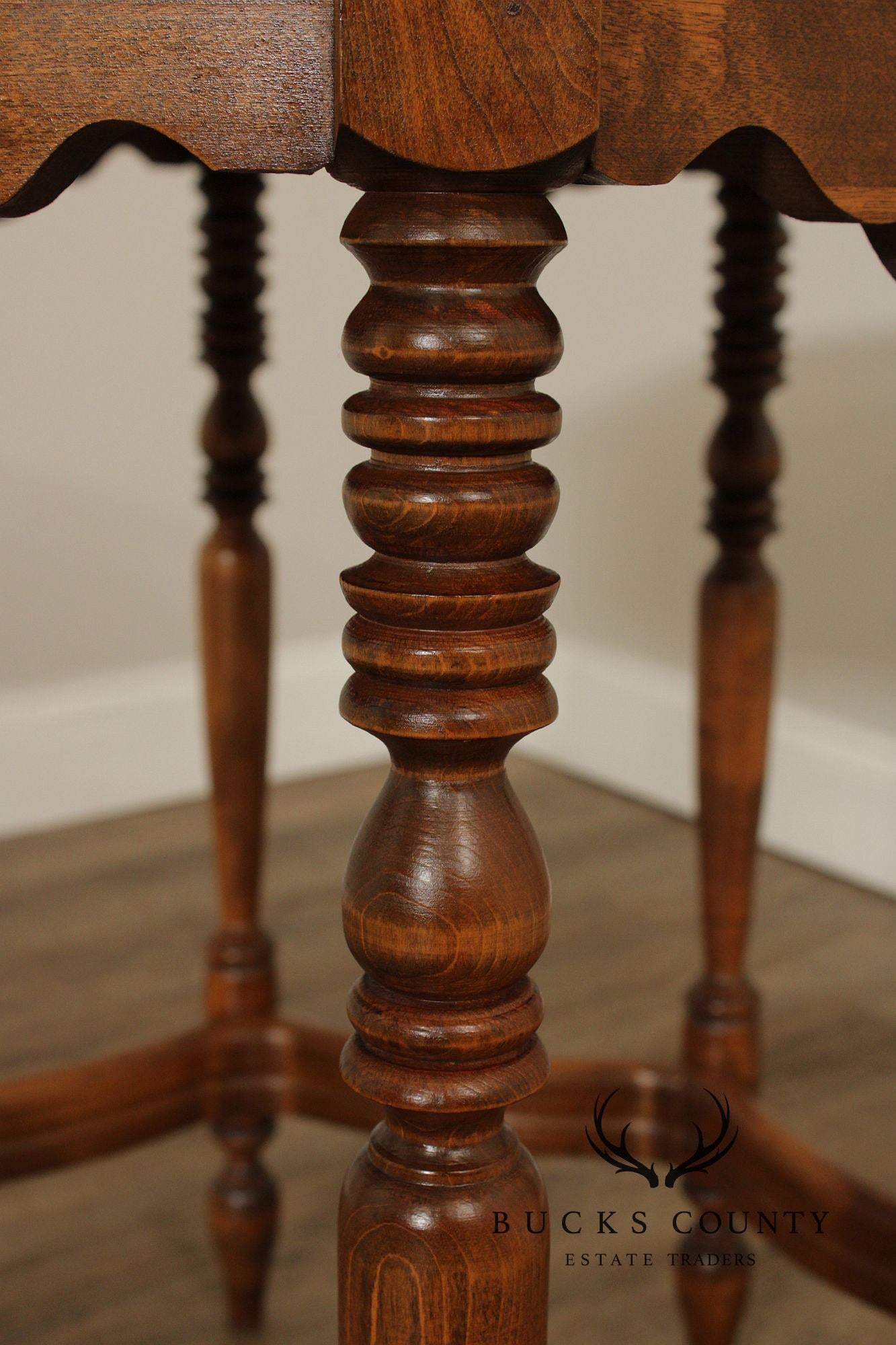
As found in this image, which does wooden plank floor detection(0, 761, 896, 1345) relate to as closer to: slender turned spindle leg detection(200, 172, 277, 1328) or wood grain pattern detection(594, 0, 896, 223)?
slender turned spindle leg detection(200, 172, 277, 1328)

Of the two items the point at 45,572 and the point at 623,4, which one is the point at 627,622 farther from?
the point at 623,4

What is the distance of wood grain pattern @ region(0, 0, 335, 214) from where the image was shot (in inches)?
15.8

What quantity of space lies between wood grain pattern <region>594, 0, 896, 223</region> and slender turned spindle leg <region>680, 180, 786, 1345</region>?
39 centimetres

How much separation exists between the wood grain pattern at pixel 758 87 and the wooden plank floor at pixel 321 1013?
78 centimetres

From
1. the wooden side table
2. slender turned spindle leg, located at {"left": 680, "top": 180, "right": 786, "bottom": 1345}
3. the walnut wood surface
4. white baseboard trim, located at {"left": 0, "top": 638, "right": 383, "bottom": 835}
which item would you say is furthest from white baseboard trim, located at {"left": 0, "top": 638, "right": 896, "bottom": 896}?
the walnut wood surface

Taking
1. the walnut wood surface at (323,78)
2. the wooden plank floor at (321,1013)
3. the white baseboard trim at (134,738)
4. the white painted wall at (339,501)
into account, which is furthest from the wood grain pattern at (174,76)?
the white baseboard trim at (134,738)

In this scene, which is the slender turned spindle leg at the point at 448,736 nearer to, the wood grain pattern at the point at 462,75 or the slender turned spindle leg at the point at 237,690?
the wood grain pattern at the point at 462,75

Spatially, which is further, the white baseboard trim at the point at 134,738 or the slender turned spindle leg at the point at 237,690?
the white baseboard trim at the point at 134,738

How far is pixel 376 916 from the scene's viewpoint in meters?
0.45

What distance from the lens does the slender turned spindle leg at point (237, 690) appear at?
0.94 metres

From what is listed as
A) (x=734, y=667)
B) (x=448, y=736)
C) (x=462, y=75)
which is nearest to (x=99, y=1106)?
(x=734, y=667)

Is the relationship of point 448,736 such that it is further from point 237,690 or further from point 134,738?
point 134,738

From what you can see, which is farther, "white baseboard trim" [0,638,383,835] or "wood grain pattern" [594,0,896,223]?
"white baseboard trim" [0,638,383,835]

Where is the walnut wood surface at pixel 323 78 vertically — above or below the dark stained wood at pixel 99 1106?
Result: above
